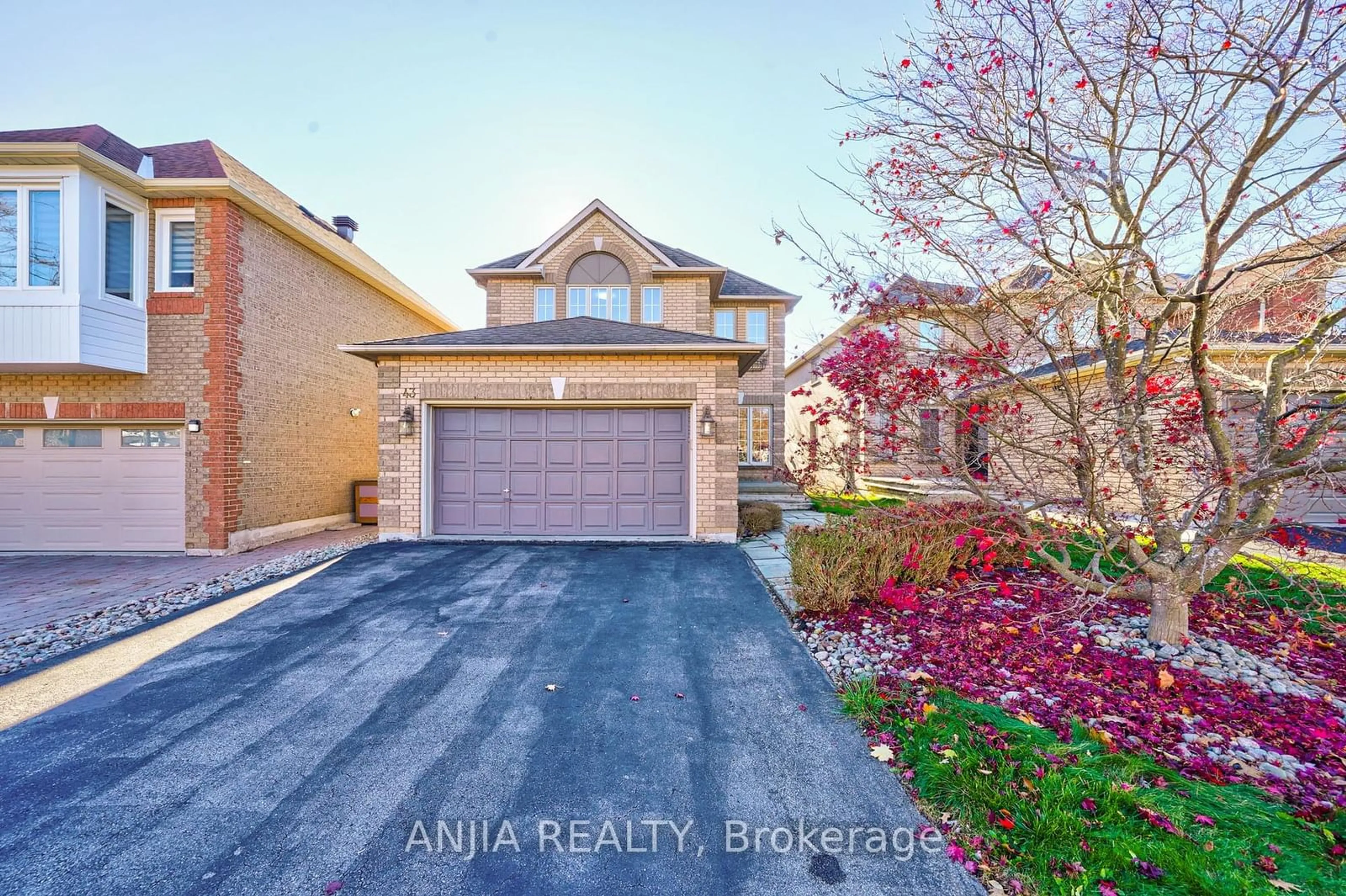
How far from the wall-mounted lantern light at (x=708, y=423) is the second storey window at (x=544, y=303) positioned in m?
7.03

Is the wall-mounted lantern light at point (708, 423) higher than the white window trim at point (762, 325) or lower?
lower

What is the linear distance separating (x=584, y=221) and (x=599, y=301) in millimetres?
2180

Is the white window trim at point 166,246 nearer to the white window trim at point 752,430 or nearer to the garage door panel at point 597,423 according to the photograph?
the garage door panel at point 597,423

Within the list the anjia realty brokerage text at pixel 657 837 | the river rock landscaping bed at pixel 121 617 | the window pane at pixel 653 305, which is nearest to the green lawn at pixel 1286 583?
the anjia realty brokerage text at pixel 657 837

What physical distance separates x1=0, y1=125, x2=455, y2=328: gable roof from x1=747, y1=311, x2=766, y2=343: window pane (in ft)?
35.8

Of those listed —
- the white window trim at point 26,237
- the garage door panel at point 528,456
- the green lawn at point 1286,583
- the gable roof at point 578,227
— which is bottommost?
the green lawn at point 1286,583

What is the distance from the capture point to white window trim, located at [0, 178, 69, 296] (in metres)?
7.81

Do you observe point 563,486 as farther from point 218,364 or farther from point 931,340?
point 931,340

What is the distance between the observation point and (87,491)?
29.1 feet

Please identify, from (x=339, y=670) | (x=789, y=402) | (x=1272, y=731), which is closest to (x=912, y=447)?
(x=1272, y=731)

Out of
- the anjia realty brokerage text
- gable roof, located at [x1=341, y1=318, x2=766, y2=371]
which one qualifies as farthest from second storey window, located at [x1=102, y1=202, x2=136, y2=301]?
the anjia realty brokerage text

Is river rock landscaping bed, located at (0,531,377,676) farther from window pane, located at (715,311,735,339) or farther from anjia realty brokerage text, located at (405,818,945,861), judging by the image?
window pane, located at (715,311,735,339)

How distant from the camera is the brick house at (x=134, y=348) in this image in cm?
Answer: 787

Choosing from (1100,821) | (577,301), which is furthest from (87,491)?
(1100,821)
